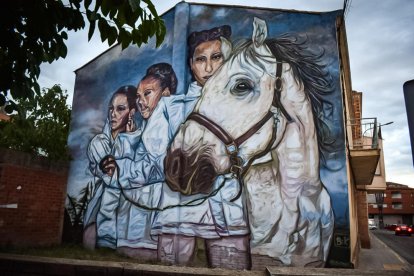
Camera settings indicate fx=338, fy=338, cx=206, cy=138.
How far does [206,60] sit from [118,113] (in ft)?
9.88

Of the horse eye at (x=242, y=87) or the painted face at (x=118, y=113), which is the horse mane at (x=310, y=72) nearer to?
the horse eye at (x=242, y=87)

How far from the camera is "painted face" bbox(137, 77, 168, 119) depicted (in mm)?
9231

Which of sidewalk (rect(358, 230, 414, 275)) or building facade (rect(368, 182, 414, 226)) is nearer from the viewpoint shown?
sidewalk (rect(358, 230, 414, 275))

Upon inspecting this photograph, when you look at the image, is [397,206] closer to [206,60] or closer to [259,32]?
[259,32]

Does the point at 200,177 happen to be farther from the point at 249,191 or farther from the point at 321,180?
the point at 321,180

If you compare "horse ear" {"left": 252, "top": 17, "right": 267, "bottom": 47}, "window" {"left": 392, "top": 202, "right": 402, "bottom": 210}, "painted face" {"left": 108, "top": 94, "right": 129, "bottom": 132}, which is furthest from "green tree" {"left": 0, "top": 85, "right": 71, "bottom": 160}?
"window" {"left": 392, "top": 202, "right": 402, "bottom": 210}

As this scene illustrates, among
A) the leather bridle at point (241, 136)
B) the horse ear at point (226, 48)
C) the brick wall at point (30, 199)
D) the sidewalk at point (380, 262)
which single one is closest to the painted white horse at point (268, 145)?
the leather bridle at point (241, 136)

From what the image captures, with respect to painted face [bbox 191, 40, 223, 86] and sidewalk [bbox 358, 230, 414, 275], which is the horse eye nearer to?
painted face [bbox 191, 40, 223, 86]

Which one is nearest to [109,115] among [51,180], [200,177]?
[51,180]

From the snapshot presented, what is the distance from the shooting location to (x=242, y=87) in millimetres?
8406

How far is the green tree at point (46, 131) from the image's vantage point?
916 cm

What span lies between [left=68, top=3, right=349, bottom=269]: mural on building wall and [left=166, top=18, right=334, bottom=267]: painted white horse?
0.9 inches

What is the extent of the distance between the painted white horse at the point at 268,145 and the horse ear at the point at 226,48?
0.46 feet

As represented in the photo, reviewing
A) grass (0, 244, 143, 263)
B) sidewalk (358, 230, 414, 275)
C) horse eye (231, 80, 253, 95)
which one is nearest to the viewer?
grass (0, 244, 143, 263)
